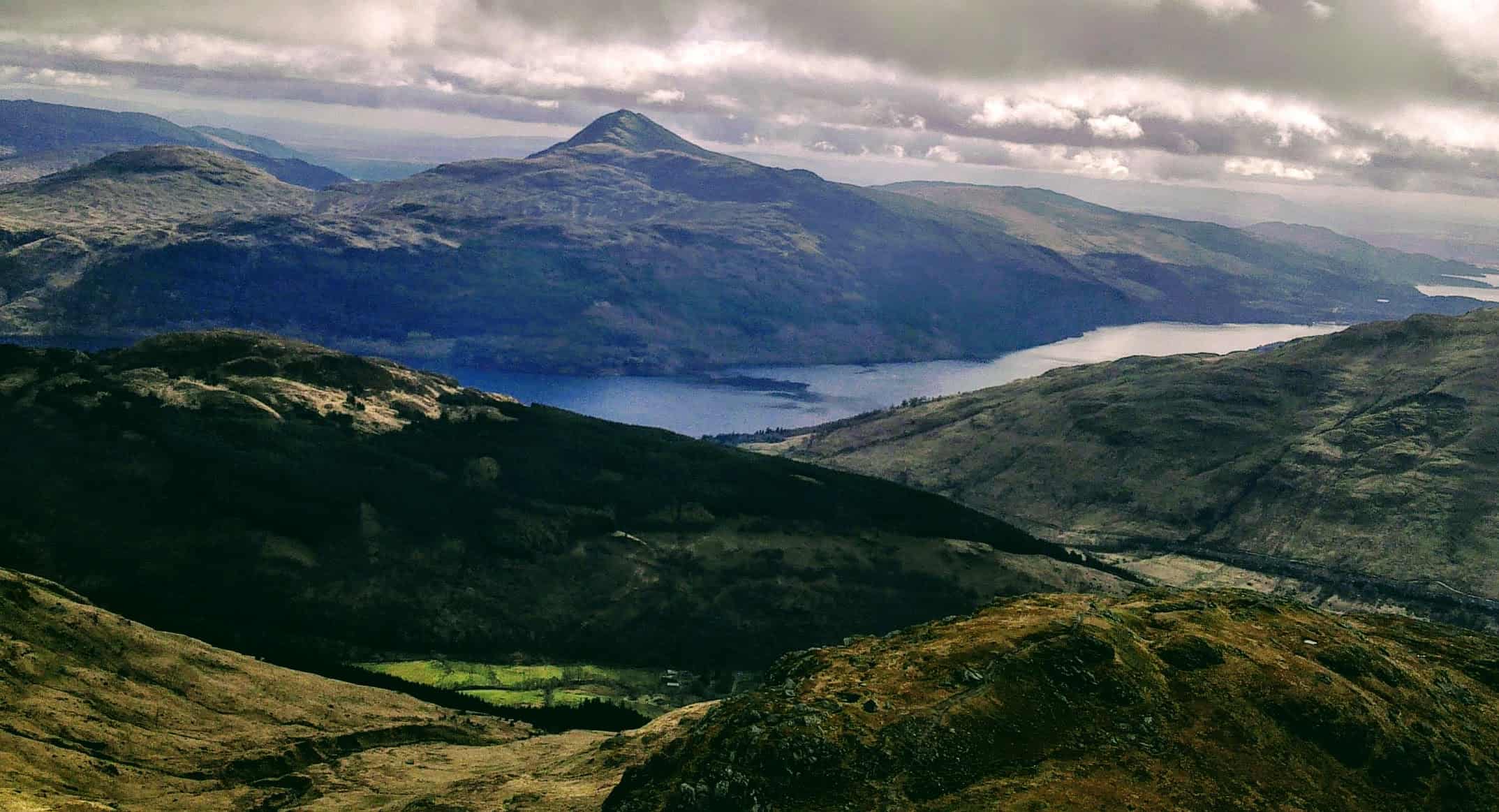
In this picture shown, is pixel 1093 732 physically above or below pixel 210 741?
above

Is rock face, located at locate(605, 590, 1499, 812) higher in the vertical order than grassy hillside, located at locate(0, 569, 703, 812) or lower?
higher

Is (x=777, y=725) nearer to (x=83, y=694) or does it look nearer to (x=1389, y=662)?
(x=1389, y=662)

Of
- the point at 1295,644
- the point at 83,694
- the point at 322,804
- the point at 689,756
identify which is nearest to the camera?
the point at 689,756

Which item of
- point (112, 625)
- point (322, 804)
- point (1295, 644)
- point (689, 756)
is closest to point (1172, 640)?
point (1295, 644)

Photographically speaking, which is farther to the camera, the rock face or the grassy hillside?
the grassy hillside

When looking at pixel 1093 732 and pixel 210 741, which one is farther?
pixel 210 741
